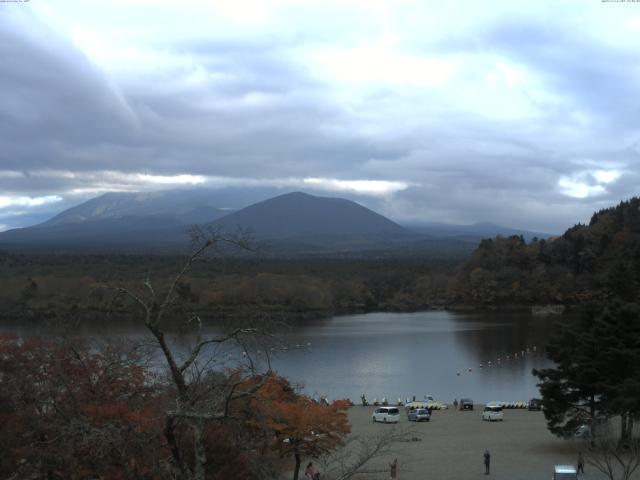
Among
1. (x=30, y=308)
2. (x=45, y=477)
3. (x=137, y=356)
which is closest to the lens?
(x=45, y=477)

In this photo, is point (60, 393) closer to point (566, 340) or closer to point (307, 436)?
point (307, 436)

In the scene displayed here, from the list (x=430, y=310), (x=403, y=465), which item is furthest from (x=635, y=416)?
(x=430, y=310)

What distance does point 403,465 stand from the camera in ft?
49.0

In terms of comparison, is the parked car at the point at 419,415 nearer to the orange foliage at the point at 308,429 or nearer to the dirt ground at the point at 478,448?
the dirt ground at the point at 478,448

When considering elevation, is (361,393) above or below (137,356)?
below

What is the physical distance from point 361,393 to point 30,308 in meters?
41.8

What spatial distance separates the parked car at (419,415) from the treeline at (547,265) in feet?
160

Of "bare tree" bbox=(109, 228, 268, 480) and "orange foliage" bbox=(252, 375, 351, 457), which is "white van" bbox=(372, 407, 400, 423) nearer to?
"orange foliage" bbox=(252, 375, 351, 457)

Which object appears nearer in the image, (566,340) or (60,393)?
(60,393)

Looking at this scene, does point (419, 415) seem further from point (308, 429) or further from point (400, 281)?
point (400, 281)

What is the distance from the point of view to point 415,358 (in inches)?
1543

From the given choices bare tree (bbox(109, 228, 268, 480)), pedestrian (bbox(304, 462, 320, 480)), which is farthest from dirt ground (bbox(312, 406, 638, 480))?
bare tree (bbox(109, 228, 268, 480))

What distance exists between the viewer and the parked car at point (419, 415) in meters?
21.5

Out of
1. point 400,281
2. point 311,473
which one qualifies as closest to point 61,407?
point 311,473
